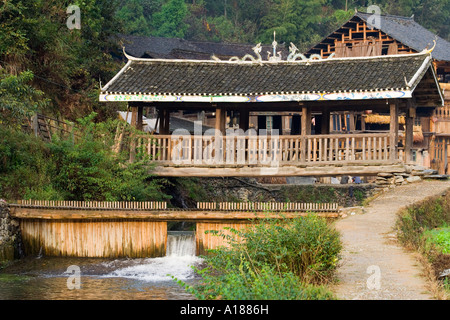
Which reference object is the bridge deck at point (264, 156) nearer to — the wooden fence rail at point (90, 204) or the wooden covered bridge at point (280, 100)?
the wooden covered bridge at point (280, 100)

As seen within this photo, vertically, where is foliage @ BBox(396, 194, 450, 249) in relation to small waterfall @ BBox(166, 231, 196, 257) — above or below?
above

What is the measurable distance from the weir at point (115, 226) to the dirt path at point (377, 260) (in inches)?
60.2

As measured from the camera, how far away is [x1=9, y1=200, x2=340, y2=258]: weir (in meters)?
19.3

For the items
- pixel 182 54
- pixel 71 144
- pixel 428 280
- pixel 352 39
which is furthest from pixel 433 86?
pixel 182 54

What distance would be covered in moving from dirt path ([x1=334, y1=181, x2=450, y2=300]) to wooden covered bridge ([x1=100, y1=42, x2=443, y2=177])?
8.89 feet

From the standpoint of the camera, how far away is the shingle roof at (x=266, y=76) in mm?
22703

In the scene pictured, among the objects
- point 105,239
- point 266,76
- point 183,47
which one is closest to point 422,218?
point 266,76

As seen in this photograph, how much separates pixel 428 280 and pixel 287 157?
11.3 m

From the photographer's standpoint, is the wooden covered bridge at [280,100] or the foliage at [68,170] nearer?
the foliage at [68,170]

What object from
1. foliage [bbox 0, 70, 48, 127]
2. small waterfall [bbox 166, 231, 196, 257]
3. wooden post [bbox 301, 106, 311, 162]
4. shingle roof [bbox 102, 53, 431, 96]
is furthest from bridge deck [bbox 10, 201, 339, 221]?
shingle roof [bbox 102, 53, 431, 96]

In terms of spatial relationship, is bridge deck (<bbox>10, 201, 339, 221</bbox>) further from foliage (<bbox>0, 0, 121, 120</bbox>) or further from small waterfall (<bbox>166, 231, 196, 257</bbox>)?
foliage (<bbox>0, 0, 121, 120</bbox>)

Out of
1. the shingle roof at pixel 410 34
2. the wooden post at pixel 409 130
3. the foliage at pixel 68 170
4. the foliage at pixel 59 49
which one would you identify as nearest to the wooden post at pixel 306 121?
the wooden post at pixel 409 130
